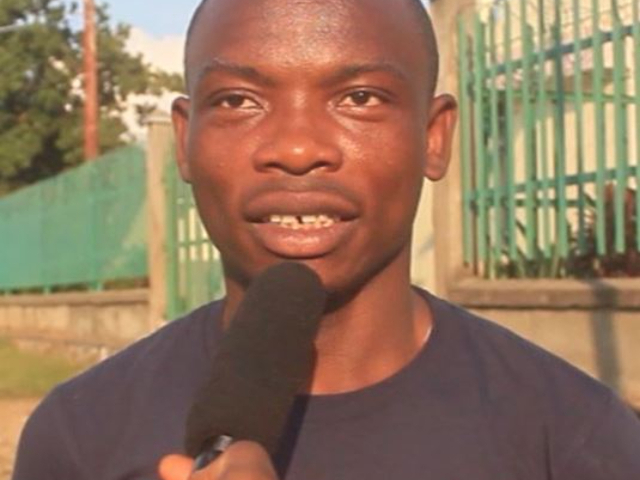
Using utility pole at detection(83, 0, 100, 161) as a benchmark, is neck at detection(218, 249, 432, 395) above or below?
below

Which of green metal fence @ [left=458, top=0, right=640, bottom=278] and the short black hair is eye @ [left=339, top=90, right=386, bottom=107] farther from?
green metal fence @ [left=458, top=0, right=640, bottom=278]

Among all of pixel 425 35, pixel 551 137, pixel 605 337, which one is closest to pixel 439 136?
pixel 425 35

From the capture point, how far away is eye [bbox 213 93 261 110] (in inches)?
75.9

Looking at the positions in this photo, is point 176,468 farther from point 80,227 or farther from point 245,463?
point 80,227

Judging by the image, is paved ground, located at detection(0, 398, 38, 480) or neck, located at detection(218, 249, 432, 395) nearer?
neck, located at detection(218, 249, 432, 395)

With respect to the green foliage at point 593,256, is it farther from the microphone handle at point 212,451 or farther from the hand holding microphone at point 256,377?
the microphone handle at point 212,451

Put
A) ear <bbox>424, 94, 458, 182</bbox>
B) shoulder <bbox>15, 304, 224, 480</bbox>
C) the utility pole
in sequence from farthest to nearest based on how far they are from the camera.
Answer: the utility pole → ear <bbox>424, 94, 458, 182</bbox> → shoulder <bbox>15, 304, 224, 480</bbox>

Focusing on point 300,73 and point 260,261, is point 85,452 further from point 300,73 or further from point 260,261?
point 300,73

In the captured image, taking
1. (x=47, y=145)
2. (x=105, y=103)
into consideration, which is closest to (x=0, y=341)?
(x=47, y=145)

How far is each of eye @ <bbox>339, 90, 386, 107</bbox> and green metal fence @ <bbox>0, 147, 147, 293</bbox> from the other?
1367 cm

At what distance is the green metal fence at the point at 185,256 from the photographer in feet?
44.8

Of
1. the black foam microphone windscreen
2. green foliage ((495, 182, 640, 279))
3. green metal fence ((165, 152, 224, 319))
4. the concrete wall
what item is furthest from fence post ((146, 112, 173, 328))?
the black foam microphone windscreen

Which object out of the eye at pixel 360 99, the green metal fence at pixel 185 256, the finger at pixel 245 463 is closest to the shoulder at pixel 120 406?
the eye at pixel 360 99

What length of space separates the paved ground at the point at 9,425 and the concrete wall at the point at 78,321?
124 cm
